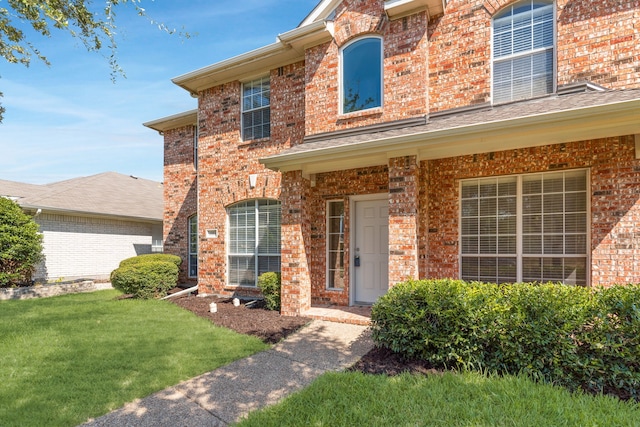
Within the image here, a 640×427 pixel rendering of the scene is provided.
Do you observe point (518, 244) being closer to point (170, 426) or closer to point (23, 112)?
point (170, 426)

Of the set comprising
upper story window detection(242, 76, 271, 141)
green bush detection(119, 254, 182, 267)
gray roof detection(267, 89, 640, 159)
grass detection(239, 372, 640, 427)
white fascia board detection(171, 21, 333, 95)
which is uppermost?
white fascia board detection(171, 21, 333, 95)

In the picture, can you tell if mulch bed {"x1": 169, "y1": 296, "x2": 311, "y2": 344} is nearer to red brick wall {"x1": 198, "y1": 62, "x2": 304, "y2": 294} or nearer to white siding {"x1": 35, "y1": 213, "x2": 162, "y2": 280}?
red brick wall {"x1": 198, "y1": 62, "x2": 304, "y2": 294}

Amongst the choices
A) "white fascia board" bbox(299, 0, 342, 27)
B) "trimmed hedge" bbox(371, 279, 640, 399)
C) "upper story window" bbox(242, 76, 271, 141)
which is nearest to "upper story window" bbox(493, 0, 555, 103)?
"white fascia board" bbox(299, 0, 342, 27)

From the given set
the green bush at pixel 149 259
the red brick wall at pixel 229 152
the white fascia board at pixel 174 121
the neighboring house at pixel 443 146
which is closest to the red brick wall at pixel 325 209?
the neighboring house at pixel 443 146

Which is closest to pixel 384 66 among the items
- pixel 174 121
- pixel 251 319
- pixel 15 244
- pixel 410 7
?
pixel 410 7

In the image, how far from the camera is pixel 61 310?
8.15 metres

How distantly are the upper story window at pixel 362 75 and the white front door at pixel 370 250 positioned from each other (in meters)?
2.18

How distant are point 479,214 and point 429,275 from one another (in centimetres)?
154

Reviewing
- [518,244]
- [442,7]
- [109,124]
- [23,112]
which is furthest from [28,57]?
[518,244]

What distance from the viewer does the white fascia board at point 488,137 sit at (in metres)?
4.64

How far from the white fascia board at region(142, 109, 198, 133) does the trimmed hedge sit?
373 inches

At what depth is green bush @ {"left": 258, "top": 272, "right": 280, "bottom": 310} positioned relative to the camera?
7844 mm

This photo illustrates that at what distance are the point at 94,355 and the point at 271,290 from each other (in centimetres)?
361

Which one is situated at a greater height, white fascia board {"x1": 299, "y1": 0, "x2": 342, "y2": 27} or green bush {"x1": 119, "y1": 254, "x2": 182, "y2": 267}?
white fascia board {"x1": 299, "y1": 0, "x2": 342, "y2": 27}
